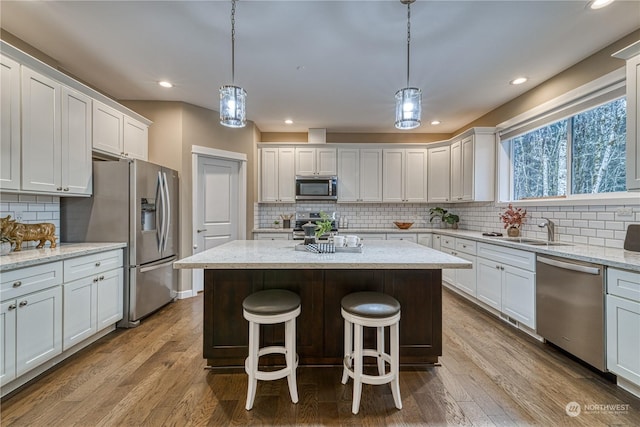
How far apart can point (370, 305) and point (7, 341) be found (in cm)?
237

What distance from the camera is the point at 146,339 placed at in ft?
8.80

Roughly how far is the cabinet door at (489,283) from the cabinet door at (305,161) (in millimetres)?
3016

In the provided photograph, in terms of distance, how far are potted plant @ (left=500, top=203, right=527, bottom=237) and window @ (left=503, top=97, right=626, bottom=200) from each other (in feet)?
0.95

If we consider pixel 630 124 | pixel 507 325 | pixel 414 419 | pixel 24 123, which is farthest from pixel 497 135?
pixel 24 123

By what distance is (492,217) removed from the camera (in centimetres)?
412

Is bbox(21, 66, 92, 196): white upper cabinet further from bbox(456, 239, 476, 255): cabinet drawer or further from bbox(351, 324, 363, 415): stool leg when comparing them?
bbox(456, 239, 476, 255): cabinet drawer

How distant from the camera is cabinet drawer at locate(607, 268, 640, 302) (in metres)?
1.78

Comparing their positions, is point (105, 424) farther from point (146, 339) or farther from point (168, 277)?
point (168, 277)

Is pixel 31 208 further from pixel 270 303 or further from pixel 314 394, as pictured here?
pixel 314 394

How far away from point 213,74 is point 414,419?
142 inches

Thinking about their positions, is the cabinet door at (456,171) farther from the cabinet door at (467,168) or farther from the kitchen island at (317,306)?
the kitchen island at (317,306)

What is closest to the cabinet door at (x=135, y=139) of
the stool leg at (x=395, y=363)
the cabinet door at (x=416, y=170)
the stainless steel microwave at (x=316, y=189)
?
the stainless steel microwave at (x=316, y=189)

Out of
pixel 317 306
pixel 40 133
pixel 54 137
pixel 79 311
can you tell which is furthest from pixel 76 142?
pixel 317 306

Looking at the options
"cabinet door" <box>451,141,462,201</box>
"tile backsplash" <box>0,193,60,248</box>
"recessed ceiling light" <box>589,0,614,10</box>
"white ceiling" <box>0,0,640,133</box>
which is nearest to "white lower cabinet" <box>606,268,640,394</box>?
"recessed ceiling light" <box>589,0,614,10</box>
